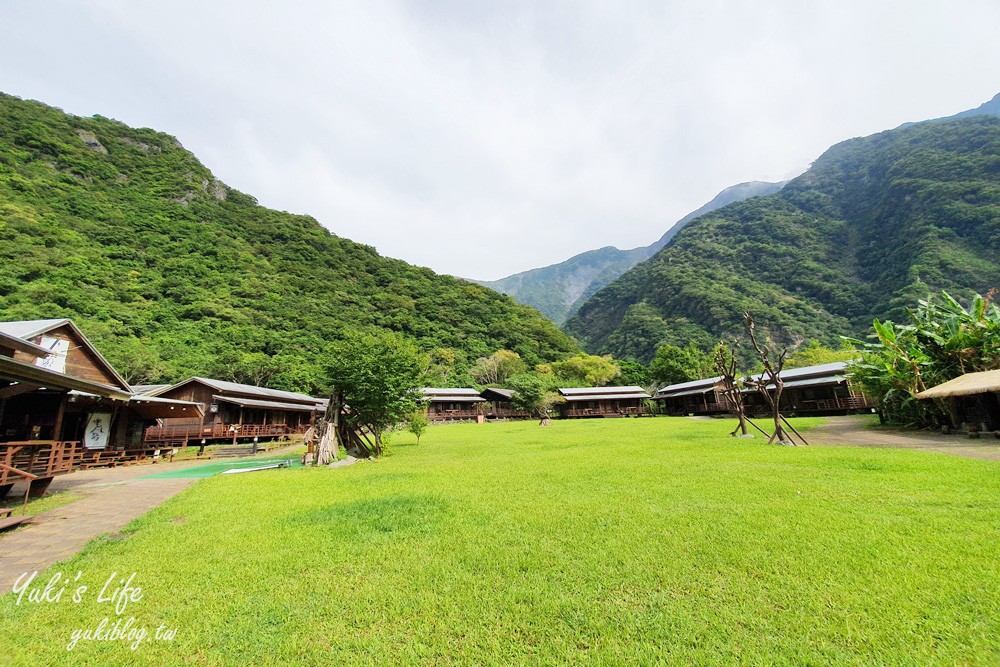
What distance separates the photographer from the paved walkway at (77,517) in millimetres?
5852

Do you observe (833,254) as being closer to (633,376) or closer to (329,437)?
(633,376)

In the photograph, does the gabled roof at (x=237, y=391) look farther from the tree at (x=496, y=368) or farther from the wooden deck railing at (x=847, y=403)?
the wooden deck railing at (x=847, y=403)

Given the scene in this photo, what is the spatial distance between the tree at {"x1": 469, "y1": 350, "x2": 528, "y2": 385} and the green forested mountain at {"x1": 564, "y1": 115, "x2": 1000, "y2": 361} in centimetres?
3025

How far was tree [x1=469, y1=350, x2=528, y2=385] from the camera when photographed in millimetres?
68562

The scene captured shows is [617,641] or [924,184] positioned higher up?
[924,184]

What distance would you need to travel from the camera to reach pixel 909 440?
583 inches

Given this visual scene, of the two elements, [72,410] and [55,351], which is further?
[55,351]

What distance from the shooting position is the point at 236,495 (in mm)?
9805

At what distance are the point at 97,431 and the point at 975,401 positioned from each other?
3874 cm

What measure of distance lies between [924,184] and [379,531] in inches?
4477

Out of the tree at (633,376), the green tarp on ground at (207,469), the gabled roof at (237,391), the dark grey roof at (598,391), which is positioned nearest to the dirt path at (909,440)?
the green tarp on ground at (207,469)

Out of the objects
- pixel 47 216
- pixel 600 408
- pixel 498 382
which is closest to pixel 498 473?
pixel 600 408

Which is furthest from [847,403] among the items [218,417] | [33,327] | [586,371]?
[33,327]

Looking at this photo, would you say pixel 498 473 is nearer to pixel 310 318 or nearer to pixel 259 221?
pixel 310 318
